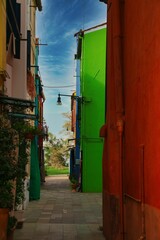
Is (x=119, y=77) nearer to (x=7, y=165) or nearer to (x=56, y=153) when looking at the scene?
(x=7, y=165)

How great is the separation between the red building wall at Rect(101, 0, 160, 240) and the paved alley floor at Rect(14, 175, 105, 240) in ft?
3.59

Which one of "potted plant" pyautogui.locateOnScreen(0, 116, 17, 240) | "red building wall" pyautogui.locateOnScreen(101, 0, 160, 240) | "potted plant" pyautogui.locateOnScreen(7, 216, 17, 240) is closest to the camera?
"red building wall" pyautogui.locateOnScreen(101, 0, 160, 240)

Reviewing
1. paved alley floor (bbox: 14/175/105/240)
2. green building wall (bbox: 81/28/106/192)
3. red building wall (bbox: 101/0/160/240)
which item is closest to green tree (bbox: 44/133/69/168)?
green building wall (bbox: 81/28/106/192)

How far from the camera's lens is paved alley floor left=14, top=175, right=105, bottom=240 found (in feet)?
34.9

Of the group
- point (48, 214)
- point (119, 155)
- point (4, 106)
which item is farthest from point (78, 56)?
point (119, 155)

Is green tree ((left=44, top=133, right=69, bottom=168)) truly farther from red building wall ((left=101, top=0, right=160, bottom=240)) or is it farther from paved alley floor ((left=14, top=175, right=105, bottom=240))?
red building wall ((left=101, top=0, right=160, bottom=240))

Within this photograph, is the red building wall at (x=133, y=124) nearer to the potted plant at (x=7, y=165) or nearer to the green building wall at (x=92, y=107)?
the potted plant at (x=7, y=165)

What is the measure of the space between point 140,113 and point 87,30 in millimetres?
19094

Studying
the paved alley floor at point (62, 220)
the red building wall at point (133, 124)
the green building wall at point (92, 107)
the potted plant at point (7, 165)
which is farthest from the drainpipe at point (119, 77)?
the green building wall at point (92, 107)

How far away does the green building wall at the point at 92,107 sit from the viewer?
78.8 ft

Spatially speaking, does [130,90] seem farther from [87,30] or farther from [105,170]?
[87,30]

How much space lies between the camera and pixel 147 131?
21.5ft

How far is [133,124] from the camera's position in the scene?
25.7ft

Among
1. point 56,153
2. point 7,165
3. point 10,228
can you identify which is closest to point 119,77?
point 7,165
